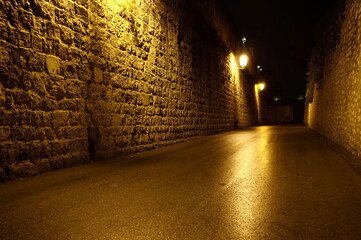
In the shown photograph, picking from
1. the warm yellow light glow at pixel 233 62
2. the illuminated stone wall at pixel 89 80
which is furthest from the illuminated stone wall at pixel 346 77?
the warm yellow light glow at pixel 233 62

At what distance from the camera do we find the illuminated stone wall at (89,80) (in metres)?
3.39

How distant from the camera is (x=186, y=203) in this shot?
2.45 metres

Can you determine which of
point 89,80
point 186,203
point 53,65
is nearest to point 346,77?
point 186,203

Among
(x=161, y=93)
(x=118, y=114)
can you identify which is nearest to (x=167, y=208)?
(x=118, y=114)

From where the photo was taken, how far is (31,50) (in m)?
3.57

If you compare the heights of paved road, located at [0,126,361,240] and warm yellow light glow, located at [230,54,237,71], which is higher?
warm yellow light glow, located at [230,54,237,71]

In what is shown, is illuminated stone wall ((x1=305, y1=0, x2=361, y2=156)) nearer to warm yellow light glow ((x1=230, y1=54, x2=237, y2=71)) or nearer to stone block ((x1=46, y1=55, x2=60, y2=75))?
stone block ((x1=46, y1=55, x2=60, y2=75))

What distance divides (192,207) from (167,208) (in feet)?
0.76

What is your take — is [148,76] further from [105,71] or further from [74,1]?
[74,1]

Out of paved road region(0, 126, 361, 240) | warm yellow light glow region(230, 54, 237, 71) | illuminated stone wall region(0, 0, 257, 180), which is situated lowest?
paved road region(0, 126, 361, 240)

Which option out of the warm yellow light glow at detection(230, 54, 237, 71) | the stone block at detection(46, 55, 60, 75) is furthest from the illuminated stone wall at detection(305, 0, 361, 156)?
the warm yellow light glow at detection(230, 54, 237, 71)

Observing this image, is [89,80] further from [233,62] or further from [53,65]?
[233,62]

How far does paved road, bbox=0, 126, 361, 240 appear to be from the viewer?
1853mm

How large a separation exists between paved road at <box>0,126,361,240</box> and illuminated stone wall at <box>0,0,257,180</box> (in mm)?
558
